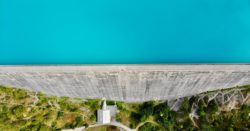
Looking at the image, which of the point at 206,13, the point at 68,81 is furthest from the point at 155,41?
the point at 68,81

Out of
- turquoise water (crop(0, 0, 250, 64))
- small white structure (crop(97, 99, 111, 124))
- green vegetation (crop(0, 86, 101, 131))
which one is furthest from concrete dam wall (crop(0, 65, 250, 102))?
small white structure (crop(97, 99, 111, 124))

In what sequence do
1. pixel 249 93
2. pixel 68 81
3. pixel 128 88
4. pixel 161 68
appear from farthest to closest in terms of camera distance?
pixel 249 93, pixel 128 88, pixel 68 81, pixel 161 68

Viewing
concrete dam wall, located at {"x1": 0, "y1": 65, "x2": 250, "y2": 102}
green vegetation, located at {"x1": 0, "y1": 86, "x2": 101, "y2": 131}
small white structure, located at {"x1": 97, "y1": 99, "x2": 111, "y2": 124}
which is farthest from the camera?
small white structure, located at {"x1": 97, "y1": 99, "x2": 111, "y2": 124}

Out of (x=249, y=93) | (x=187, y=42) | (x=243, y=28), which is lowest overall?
(x=249, y=93)

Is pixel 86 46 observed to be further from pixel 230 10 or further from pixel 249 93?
pixel 249 93

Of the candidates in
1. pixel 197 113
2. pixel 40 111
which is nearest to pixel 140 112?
pixel 197 113

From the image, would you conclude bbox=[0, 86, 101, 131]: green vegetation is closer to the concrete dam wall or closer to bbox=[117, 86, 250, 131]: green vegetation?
the concrete dam wall
